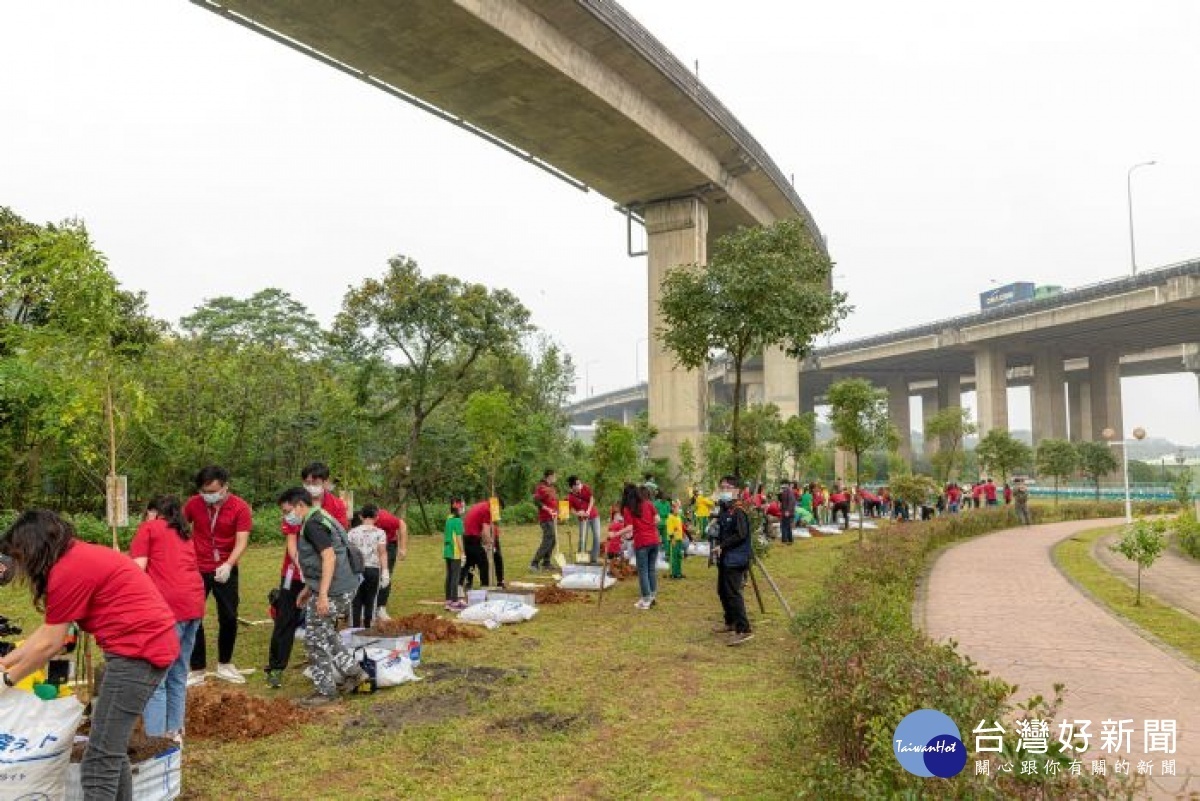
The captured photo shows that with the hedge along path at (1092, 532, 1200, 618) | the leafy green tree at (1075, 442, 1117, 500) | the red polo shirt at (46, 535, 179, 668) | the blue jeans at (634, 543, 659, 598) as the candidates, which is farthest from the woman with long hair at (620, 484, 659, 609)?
the leafy green tree at (1075, 442, 1117, 500)

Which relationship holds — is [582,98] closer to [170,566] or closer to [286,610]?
[286,610]

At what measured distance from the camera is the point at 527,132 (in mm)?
22125

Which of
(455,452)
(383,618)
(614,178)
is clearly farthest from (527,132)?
(383,618)

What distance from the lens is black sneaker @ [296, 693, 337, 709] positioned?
5.89m

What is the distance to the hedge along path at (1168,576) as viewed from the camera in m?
10.5

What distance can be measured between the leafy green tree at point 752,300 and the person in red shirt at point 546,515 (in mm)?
2901

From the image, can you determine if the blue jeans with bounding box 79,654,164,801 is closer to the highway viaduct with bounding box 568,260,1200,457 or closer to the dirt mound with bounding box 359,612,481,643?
the dirt mound with bounding box 359,612,481,643

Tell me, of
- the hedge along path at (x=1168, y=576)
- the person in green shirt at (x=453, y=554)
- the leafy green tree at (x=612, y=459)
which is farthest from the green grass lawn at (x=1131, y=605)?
the leafy green tree at (x=612, y=459)

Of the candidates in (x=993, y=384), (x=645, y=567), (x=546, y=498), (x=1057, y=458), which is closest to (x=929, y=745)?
(x=645, y=567)

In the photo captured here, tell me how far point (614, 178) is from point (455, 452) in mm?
10328

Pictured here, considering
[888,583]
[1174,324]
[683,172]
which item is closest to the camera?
[888,583]

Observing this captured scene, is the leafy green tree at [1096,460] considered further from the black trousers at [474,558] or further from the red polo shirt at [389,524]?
the red polo shirt at [389,524]

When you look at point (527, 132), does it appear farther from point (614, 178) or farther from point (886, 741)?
point (886, 741)

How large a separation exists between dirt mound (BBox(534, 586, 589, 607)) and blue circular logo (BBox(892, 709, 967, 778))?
7.17m
